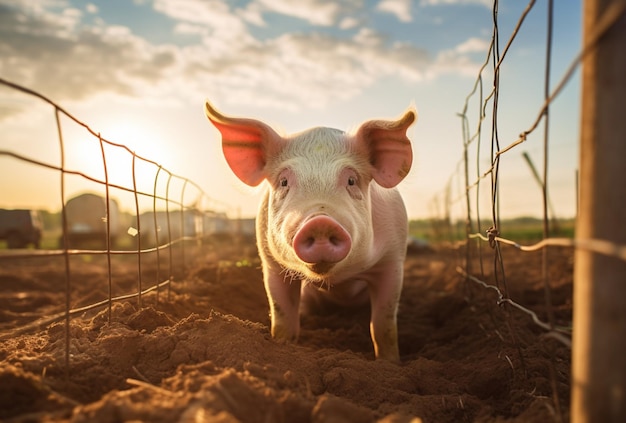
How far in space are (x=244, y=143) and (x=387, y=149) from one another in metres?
1.23

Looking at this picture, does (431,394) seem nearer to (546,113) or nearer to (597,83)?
(546,113)

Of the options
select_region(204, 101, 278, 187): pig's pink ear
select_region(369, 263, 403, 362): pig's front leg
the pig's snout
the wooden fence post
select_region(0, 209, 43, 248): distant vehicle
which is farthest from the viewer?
select_region(0, 209, 43, 248): distant vehicle

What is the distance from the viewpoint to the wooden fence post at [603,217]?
57.7 inches

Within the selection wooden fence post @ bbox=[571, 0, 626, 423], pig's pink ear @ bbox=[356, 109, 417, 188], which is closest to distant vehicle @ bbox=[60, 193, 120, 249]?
pig's pink ear @ bbox=[356, 109, 417, 188]

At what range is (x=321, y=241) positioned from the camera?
→ 2990 mm

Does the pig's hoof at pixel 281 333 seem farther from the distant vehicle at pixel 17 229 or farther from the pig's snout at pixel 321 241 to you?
the distant vehicle at pixel 17 229

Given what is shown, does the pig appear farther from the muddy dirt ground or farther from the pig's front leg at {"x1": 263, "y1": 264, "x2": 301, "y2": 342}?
the muddy dirt ground

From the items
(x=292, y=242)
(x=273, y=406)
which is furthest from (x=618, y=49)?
(x=292, y=242)

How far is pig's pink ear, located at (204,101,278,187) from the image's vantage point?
3.97 meters

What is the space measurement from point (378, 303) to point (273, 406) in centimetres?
259

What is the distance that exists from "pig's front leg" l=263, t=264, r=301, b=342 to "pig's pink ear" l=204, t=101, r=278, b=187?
861 mm

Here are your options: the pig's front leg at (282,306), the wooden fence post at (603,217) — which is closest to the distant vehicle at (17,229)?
the pig's front leg at (282,306)

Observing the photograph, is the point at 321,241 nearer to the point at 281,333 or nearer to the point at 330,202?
the point at 330,202

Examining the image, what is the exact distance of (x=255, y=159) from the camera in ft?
14.4
